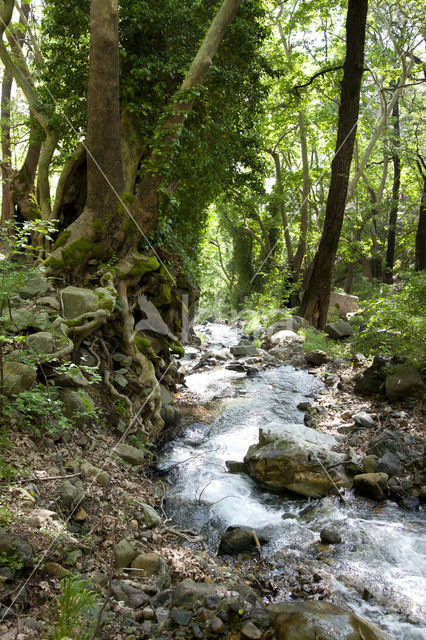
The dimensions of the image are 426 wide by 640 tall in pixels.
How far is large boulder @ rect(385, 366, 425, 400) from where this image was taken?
6.30 metres

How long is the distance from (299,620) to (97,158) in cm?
594

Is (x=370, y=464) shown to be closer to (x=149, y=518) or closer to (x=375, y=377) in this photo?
(x=375, y=377)

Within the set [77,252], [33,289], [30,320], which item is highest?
[77,252]

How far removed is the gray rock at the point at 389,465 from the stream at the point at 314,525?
444mm

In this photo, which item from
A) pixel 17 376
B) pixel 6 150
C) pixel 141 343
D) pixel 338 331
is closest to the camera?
pixel 17 376

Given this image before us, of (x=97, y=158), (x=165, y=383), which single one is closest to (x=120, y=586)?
(x=165, y=383)

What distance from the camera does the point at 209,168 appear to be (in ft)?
26.6

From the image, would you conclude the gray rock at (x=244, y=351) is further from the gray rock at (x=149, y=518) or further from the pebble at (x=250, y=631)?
the pebble at (x=250, y=631)

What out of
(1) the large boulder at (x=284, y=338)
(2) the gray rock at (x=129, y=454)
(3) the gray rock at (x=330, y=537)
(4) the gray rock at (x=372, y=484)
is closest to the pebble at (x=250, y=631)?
(3) the gray rock at (x=330, y=537)

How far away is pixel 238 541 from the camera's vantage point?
388cm

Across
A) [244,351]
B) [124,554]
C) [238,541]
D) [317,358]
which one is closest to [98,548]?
[124,554]

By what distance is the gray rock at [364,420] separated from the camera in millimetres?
6102

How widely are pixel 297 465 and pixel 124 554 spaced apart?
2.60 m

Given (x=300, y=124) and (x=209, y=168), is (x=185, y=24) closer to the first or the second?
(x=209, y=168)
